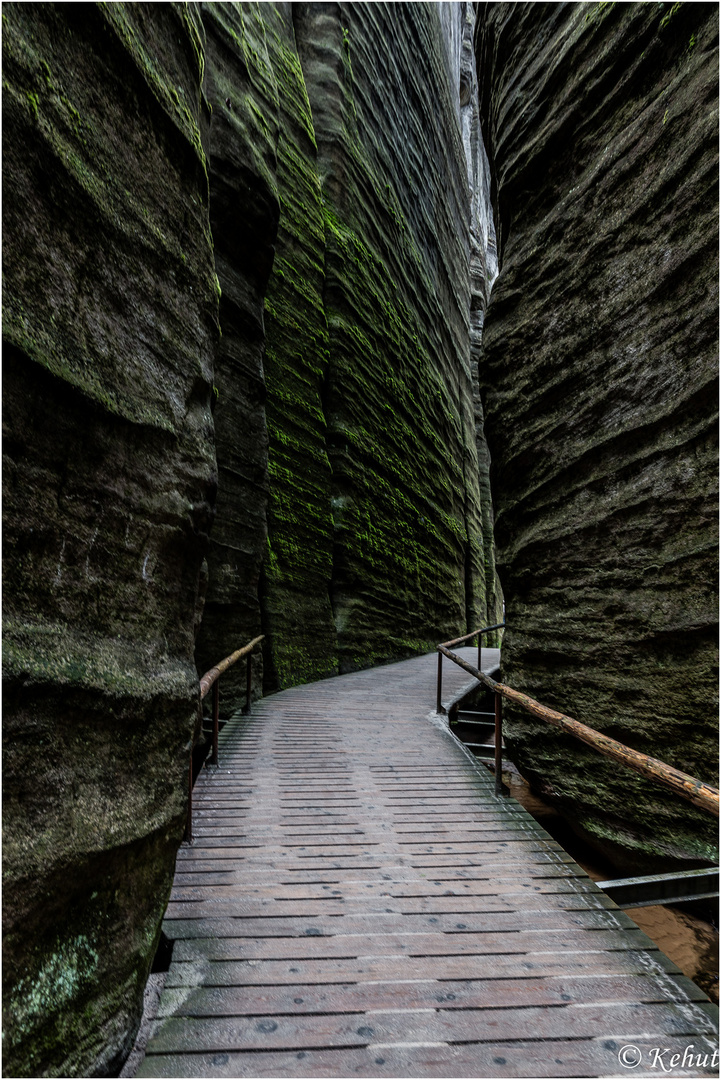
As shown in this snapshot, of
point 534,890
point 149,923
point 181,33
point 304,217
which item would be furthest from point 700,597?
point 304,217

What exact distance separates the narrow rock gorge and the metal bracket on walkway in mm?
711

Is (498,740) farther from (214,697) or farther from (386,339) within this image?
(386,339)

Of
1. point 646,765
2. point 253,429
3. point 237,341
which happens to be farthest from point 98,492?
point 237,341

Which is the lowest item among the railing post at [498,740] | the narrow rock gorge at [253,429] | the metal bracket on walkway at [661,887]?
the metal bracket on walkway at [661,887]

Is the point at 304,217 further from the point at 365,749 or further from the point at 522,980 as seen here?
the point at 522,980

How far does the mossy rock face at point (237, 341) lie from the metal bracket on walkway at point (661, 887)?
4.91m

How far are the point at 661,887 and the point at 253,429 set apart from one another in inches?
262

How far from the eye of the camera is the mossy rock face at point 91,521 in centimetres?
160

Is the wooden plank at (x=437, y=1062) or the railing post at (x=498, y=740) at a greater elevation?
the railing post at (x=498, y=740)

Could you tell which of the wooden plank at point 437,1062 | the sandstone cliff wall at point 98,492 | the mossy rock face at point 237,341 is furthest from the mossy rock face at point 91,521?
the mossy rock face at point 237,341

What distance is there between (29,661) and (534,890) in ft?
9.03

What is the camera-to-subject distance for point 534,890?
293 centimetres

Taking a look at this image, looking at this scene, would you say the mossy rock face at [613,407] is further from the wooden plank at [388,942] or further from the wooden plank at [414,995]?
the wooden plank at [414,995]

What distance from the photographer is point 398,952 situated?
2.42 meters
